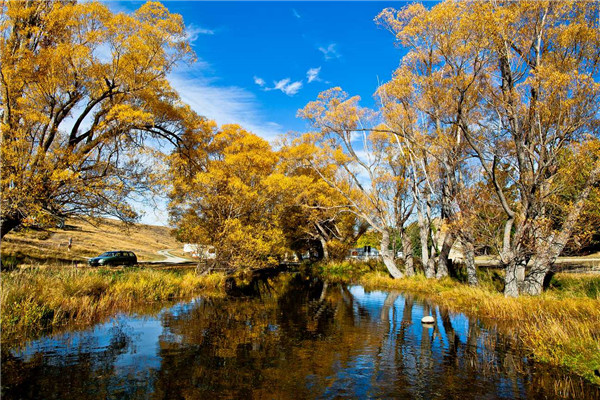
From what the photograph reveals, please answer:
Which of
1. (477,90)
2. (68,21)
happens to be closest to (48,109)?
(68,21)

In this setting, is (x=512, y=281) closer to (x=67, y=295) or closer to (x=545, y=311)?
(x=545, y=311)

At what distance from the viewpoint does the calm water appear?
6.80 meters

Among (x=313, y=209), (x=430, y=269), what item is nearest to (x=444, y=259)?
(x=430, y=269)

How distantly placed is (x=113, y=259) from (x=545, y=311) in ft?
99.1

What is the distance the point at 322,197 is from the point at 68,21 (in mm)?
20862

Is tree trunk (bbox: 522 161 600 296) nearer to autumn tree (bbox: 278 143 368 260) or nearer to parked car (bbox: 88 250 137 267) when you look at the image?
autumn tree (bbox: 278 143 368 260)

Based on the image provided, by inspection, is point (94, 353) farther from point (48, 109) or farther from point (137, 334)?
point (48, 109)

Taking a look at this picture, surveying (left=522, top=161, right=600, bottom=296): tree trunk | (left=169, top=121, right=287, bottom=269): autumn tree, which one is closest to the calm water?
(left=522, top=161, right=600, bottom=296): tree trunk

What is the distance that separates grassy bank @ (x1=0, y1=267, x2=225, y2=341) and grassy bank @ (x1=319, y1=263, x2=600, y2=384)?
12.9 metres

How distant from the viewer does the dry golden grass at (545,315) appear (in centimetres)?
827

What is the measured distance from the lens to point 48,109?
53.1 feet

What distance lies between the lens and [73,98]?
16.2 m

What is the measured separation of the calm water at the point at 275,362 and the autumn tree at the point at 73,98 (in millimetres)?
5748

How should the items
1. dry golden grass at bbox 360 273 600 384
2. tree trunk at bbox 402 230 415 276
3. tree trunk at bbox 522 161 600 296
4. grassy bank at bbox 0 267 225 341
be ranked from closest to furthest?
dry golden grass at bbox 360 273 600 384
grassy bank at bbox 0 267 225 341
tree trunk at bbox 522 161 600 296
tree trunk at bbox 402 230 415 276
